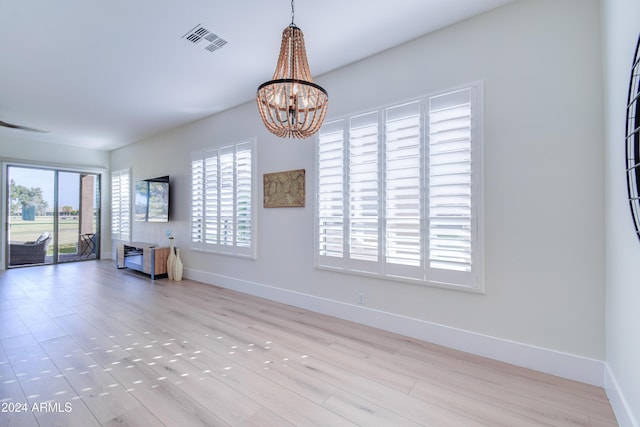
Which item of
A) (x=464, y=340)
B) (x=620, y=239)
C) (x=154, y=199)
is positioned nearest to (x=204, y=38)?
(x=620, y=239)

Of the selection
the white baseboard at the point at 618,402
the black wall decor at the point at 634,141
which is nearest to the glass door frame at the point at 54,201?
the black wall decor at the point at 634,141

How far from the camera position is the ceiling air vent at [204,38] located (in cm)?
274

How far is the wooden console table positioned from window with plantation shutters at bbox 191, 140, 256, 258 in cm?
76

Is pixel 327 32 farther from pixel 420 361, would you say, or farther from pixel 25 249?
pixel 25 249

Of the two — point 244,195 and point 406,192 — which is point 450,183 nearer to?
point 406,192

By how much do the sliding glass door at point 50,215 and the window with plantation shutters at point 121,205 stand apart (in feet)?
1.56

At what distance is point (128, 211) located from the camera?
715cm

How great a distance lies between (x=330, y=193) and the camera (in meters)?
3.46

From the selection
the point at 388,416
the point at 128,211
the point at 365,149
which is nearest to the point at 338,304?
the point at 388,416

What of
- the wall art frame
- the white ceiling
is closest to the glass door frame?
the white ceiling

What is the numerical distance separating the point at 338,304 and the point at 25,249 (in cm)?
769

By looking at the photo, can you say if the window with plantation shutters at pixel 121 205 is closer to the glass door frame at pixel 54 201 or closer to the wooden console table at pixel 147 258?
the glass door frame at pixel 54 201

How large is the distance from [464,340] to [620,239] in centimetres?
142

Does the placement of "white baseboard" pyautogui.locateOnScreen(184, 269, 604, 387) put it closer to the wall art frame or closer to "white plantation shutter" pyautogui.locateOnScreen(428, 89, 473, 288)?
"white plantation shutter" pyautogui.locateOnScreen(428, 89, 473, 288)
